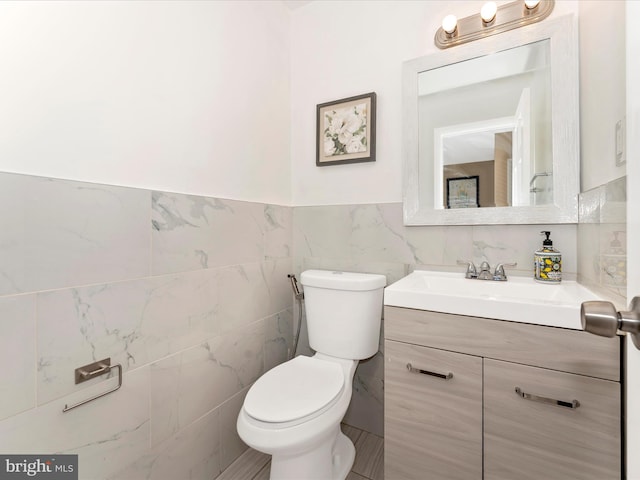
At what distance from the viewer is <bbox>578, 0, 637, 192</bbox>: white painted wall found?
905 millimetres

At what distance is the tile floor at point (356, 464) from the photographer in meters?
1.41

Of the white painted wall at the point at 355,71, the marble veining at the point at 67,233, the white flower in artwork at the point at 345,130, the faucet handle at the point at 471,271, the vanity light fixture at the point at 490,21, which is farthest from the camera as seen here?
the white flower in artwork at the point at 345,130

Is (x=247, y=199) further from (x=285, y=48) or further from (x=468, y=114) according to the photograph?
(x=468, y=114)

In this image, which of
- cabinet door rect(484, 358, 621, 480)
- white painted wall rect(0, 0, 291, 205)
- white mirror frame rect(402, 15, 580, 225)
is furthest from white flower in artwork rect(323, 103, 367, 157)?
cabinet door rect(484, 358, 621, 480)

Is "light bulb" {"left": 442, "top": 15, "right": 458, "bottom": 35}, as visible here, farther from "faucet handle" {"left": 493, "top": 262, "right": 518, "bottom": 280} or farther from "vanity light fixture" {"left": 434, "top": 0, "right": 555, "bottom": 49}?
"faucet handle" {"left": 493, "top": 262, "right": 518, "bottom": 280}

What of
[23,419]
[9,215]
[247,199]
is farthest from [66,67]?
[23,419]

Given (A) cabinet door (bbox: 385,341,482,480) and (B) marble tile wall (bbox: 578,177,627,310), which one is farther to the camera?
(A) cabinet door (bbox: 385,341,482,480)

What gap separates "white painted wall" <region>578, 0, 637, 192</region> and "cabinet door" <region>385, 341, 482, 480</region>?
0.78 meters

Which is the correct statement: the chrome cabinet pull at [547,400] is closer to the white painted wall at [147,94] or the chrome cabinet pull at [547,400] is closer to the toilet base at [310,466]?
the toilet base at [310,466]

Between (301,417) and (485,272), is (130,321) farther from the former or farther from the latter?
(485,272)

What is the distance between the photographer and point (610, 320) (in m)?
0.39

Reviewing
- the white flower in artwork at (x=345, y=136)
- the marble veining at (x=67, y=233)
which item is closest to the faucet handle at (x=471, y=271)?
the white flower in artwork at (x=345, y=136)

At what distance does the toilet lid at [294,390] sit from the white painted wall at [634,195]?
86cm

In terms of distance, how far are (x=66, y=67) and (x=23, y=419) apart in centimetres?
100
